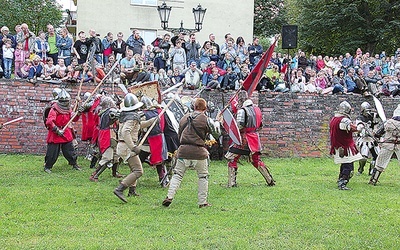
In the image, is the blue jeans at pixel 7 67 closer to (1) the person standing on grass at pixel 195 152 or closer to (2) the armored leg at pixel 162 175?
(2) the armored leg at pixel 162 175

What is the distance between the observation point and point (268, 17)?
45781 millimetres

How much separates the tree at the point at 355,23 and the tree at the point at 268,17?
396 inches

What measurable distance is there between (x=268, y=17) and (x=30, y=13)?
61.3ft

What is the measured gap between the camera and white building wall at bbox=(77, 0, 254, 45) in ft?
89.6

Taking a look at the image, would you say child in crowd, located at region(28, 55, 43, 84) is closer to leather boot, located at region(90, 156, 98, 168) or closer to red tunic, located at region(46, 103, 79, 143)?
red tunic, located at region(46, 103, 79, 143)

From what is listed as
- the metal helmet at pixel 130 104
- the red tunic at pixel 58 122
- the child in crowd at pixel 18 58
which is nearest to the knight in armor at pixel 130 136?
the metal helmet at pixel 130 104

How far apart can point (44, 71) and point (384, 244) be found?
36.9 ft

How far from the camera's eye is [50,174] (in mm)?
12766

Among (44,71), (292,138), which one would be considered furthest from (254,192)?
(44,71)

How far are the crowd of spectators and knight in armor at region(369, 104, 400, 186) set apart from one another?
4.91m

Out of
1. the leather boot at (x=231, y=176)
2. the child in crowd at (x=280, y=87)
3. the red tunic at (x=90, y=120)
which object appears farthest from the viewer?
the child in crowd at (x=280, y=87)

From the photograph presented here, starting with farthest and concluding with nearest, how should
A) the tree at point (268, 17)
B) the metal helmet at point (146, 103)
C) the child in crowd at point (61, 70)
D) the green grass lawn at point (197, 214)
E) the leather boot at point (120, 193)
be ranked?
the tree at point (268, 17)
the child in crowd at point (61, 70)
the metal helmet at point (146, 103)
the leather boot at point (120, 193)
the green grass lawn at point (197, 214)

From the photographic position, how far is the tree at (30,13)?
34.4 meters

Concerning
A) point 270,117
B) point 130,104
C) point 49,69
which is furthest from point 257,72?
point 49,69
